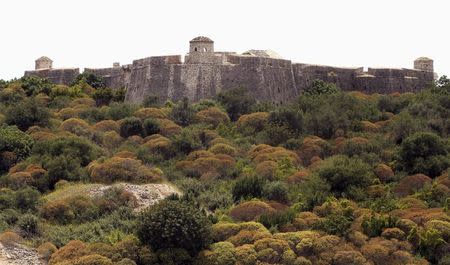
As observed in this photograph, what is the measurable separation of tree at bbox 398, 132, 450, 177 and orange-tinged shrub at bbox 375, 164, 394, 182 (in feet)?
3.24

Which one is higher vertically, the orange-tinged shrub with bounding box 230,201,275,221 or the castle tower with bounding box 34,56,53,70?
the castle tower with bounding box 34,56,53,70

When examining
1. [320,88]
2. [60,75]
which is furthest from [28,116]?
[320,88]

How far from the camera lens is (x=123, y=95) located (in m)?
74.7

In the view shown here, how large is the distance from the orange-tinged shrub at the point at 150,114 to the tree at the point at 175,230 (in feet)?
65.3

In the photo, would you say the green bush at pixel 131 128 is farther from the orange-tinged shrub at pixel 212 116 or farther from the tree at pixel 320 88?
the tree at pixel 320 88

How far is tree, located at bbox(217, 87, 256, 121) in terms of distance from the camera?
68250mm

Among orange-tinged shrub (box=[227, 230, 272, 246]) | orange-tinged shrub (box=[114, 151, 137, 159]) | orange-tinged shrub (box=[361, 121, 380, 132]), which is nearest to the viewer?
orange-tinged shrub (box=[227, 230, 272, 246])

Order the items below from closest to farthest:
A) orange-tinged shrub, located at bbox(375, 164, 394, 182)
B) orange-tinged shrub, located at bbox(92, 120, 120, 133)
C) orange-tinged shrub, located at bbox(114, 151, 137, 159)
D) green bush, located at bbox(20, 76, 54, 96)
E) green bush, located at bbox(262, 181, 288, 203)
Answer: green bush, located at bbox(262, 181, 288, 203) < orange-tinged shrub, located at bbox(375, 164, 394, 182) < orange-tinged shrub, located at bbox(114, 151, 137, 159) < orange-tinged shrub, located at bbox(92, 120, 120, 133) < green bush, located at bbox(20, 76, 54, 96)

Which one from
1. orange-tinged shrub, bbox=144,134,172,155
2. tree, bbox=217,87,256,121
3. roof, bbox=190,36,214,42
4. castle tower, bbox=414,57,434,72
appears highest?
roof, bbox=190,36,214,42

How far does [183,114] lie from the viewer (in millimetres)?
65500

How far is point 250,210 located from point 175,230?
5.33 m


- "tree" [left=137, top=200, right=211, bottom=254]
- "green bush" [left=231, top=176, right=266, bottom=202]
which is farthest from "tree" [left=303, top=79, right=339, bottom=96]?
"tree" [left=137, top=200, right=211, bottom=254]

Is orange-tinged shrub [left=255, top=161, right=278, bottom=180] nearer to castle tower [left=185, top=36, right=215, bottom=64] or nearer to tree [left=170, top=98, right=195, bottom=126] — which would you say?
tree [left=170, top=98, right=195, bottom=126]

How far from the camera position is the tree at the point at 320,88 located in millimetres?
73938
